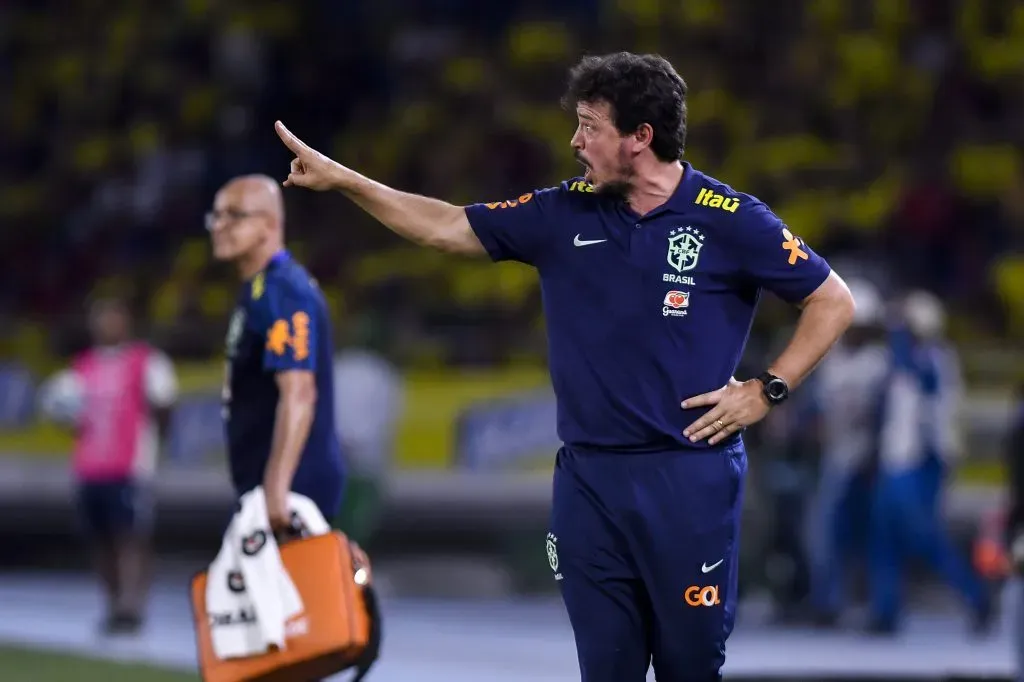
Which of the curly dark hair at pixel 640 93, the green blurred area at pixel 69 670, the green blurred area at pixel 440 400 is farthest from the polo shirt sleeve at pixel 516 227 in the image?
the green blurred area at pixel 440 400

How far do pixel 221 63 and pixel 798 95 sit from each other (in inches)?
259

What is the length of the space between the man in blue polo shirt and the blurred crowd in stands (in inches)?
374

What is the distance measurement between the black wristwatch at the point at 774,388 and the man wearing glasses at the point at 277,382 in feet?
6.25

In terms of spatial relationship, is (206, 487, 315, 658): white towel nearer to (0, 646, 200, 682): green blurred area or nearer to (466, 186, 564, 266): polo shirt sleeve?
(466, 186, 564, 266): polo shirt sleeve

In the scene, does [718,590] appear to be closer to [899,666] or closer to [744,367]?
[899,666]

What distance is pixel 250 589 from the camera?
5.75 metres

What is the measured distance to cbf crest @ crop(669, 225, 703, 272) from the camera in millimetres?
4527

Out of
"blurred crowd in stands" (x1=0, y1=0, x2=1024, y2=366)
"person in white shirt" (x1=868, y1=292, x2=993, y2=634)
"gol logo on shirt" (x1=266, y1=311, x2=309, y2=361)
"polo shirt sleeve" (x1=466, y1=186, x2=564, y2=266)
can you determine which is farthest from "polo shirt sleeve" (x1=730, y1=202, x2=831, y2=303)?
"blurred crowd in stands" (x1=0, y1=0, x2=1024, y2=366)

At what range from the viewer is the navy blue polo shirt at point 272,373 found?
6039mm

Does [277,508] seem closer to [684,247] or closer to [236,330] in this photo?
[236,330]

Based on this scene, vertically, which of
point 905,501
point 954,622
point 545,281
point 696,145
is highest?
point 696,145

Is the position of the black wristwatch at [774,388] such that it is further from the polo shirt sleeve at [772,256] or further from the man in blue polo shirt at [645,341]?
the polo shirt sleeve at [772,256]

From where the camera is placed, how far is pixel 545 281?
468 centimetres

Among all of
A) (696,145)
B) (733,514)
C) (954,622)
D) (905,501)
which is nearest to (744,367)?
(905,501)
